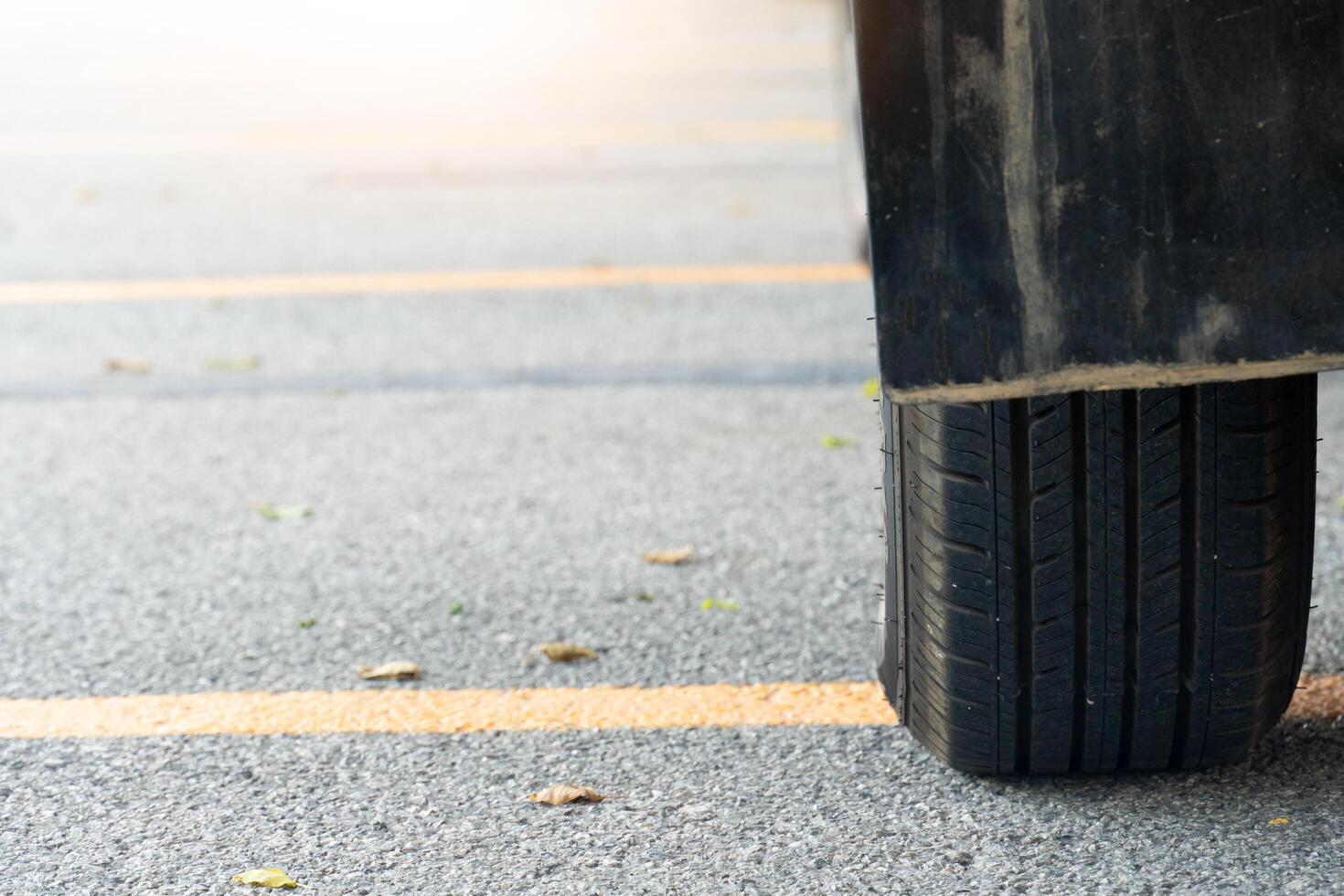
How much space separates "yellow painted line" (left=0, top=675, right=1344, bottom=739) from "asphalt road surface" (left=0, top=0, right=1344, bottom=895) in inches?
1.3

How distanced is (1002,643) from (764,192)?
203 inches

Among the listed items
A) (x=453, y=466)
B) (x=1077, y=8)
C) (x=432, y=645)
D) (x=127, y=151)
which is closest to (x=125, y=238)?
(x=127, y=151)

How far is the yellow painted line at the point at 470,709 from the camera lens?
242 centimetres

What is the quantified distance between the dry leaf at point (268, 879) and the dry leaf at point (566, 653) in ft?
Answer: 2.55

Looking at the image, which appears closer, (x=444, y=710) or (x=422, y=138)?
(x=444, y=710)

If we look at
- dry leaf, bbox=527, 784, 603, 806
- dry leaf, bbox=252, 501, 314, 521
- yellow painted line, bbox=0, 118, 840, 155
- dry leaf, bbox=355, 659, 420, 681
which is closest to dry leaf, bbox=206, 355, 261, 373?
dry leaf, bbox=252, 501, 314, 521

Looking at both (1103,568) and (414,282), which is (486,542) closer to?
(1103,568)

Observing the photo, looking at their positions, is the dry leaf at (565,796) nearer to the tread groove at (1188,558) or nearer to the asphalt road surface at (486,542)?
the asphalt road surface at (486,542)

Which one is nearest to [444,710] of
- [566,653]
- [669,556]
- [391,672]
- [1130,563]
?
[391,672]

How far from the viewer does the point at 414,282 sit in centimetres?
556

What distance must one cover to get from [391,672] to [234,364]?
2259 mm

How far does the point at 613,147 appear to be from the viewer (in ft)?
27.2

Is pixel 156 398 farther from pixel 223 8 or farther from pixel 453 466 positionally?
pixel 223 8

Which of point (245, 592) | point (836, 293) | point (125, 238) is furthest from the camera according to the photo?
point (125, 238)
